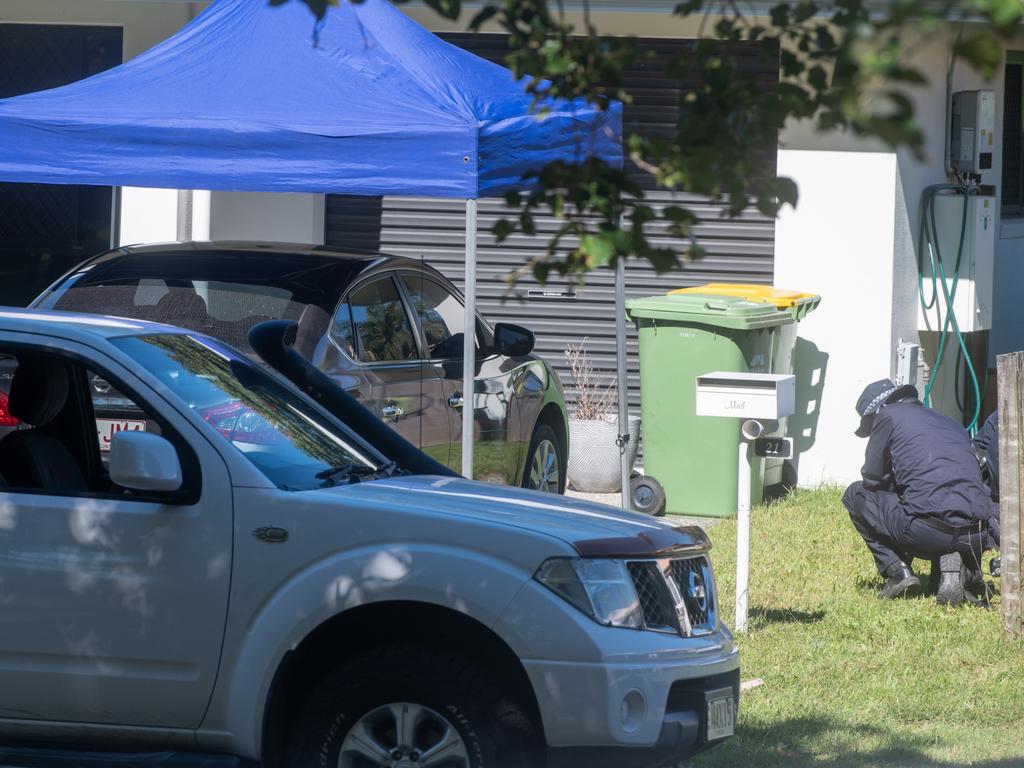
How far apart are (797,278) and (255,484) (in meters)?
7.66

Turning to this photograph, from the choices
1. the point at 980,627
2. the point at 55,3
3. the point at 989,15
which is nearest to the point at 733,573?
the point at 980,627

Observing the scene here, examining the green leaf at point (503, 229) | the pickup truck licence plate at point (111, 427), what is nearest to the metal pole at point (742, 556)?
the pickup truck licence plate at point (111, 427)

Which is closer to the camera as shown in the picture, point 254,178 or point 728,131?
point 728,131

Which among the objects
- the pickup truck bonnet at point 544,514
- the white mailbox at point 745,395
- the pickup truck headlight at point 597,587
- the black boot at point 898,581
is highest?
the white mailbox at point 745,395

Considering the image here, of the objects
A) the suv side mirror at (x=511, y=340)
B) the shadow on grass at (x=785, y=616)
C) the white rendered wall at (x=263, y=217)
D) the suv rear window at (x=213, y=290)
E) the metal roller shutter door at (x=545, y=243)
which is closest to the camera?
the suv rear window at (x=213, y=290)

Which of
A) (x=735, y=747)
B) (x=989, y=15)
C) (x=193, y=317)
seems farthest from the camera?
(x=193, y=317)

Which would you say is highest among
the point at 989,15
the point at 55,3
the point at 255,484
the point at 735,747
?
the point at 55,3

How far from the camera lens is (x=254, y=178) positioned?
729cm

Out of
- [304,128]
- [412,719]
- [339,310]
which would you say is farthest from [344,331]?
[412,719]

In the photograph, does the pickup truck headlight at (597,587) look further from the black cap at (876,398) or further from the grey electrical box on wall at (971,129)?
the grey electrical box on wall at (971,129)

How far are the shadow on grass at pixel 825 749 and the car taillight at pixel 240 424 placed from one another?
1.85 metres

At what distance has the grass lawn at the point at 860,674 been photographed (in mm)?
5590

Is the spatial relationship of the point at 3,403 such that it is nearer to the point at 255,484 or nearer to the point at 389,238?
the point at 255,484

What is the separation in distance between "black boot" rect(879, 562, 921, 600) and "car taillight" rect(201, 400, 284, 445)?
4.26 m
